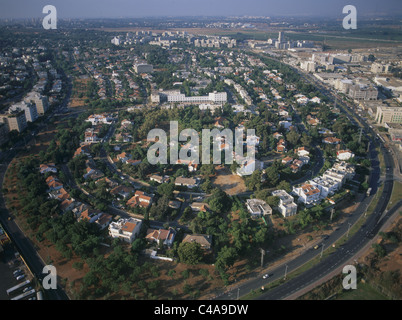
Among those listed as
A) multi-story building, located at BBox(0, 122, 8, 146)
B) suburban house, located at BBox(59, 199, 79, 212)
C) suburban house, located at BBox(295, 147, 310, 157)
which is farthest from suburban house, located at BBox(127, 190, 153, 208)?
multi-story building, located at BBox(0, 122, 8, 146)

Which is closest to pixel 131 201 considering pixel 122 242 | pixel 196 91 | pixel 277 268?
pixel 122 242

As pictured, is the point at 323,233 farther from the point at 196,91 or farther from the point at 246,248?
the point at 196,91

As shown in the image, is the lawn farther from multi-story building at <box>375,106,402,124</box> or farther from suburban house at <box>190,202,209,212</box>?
multi-story building at <box>375,106,402,124</box>

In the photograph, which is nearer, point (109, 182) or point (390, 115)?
point (109, 182)

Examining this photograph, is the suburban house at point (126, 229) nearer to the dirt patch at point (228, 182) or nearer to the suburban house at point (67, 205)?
the suburban house at point (67, 205)

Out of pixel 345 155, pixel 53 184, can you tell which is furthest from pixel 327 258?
pixel 53 184

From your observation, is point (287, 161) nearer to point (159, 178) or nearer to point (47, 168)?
point (159, 178)
